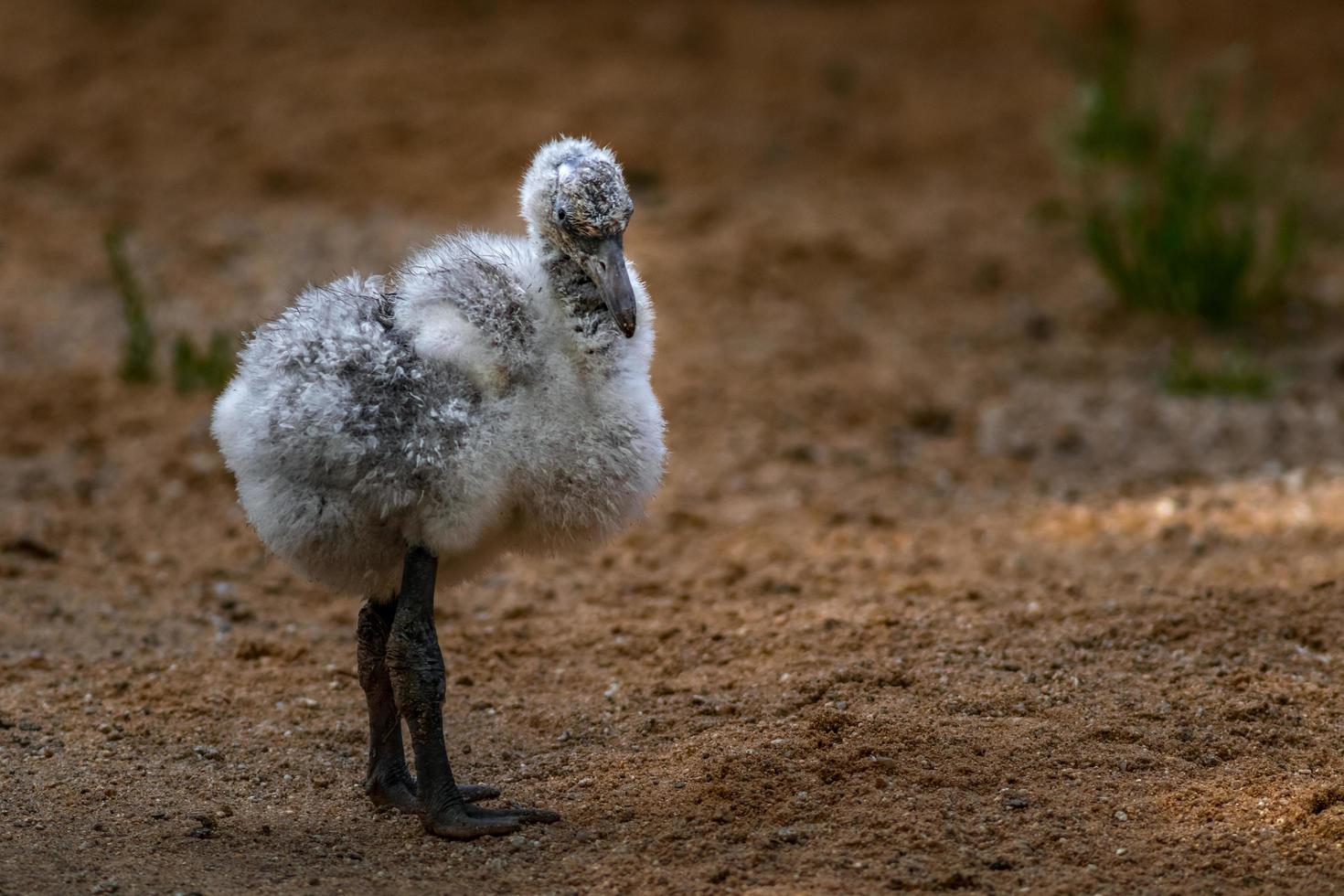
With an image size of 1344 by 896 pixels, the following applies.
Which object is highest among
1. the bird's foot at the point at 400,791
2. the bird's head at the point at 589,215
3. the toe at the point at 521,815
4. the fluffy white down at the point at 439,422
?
the bird's head at the point at 589,215

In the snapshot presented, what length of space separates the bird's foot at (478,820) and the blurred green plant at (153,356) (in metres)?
4.08

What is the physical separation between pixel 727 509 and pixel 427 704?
3.21 meters

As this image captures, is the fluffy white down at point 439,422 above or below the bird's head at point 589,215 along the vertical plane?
below

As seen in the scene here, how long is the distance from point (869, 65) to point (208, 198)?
5.53m

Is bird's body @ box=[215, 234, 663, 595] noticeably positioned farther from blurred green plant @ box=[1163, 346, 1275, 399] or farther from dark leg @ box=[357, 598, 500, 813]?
blurred green plant @ box=[1163, 346, 1275, 399]

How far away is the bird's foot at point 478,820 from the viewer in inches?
172

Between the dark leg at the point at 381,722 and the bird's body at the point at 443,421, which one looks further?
the dark leg at the point at 381,722

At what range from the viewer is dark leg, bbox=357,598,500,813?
15.3ft

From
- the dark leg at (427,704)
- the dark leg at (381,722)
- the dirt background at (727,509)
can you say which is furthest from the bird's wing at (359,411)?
the dirt background at (727,509)

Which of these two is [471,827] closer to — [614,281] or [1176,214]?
[614,281]

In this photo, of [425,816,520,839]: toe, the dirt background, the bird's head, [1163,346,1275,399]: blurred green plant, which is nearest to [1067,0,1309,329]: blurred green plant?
the dirt background

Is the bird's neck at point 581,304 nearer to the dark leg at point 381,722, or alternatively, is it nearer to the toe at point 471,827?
the dark leg at point 381,722

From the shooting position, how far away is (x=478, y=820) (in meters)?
4.39

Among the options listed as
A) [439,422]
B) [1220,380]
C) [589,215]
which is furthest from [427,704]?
[1220,380]
